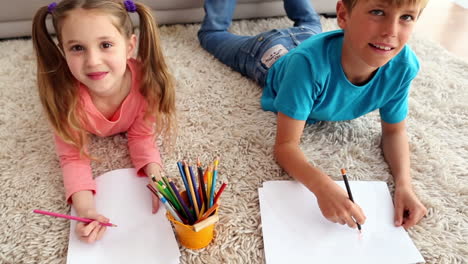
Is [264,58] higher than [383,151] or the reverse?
higher

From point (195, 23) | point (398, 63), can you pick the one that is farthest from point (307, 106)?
point (195, 23)

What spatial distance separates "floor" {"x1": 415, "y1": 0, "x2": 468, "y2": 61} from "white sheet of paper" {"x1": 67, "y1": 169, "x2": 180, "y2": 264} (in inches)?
47.4

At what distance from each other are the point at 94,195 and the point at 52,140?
0.24 meters

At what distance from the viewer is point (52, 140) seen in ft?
2.97

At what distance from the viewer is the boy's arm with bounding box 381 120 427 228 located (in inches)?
28.0

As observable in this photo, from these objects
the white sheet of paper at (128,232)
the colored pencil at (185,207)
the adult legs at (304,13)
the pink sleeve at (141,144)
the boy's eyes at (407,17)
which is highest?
the boy's eyes at (407,17)

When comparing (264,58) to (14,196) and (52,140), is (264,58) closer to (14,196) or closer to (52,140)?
(52,140)

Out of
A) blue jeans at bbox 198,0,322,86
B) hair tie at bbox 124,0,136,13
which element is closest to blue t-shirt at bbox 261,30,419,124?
blue jeans at bbox 198,0,322,86

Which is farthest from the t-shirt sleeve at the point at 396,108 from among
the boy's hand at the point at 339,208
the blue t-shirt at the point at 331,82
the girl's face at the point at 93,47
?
the girl's face at the point at 93,47

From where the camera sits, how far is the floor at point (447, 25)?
137 cm

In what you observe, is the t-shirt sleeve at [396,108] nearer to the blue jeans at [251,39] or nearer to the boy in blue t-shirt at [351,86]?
the boy in blue t-shirt at [351,86]

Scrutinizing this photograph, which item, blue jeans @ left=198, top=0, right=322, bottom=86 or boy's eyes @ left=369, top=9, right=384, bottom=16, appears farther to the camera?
blue jeans @ left=198, top=0, right=322, bottom=86

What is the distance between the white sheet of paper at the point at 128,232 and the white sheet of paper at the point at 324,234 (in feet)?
0.62

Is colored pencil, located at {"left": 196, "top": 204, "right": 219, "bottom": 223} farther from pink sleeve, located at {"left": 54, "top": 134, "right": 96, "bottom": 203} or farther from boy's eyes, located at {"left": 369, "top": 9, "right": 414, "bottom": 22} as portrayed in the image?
boy's eyes, located at {"left": 369, "top": 9, "right": 414, "bottom": 22}
